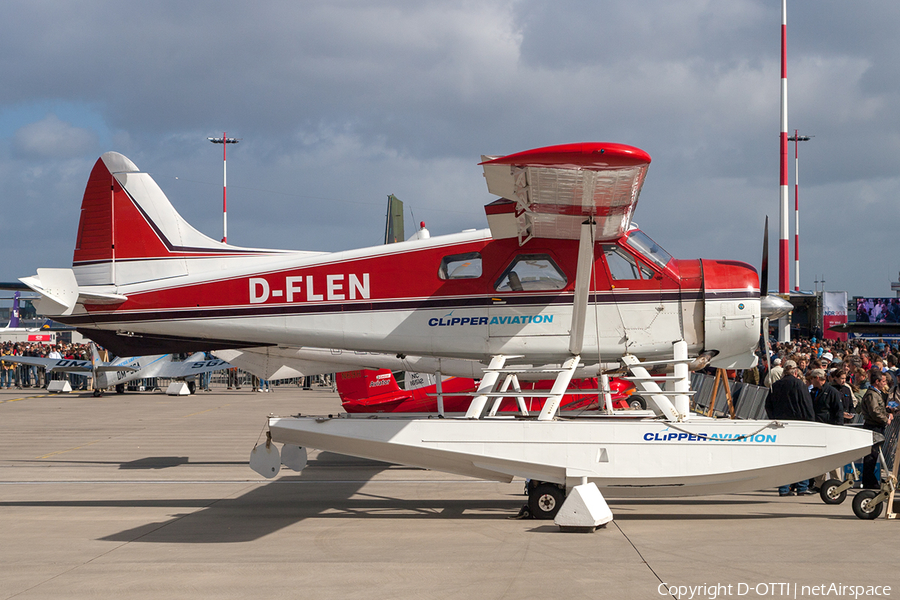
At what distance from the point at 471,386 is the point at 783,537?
21.8ft

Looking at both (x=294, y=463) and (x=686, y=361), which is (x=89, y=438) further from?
(x=686, y=361)

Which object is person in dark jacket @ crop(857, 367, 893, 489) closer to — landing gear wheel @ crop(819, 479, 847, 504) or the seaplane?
landing gear wheel @ crop(819, 479, 847, 504)

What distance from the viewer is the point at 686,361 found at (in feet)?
25.9

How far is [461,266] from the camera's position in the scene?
830 cm

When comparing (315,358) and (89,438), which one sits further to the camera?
(89,438)

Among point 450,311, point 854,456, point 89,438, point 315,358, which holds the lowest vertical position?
point 89,438

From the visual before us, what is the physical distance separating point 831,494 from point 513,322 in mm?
4037

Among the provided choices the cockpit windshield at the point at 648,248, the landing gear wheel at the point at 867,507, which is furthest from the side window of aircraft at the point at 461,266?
the landing gear wheel at the point at 867,507

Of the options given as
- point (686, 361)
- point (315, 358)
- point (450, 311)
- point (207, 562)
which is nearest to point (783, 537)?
point (686, 361)

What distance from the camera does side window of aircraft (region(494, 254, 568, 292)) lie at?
26.9ft

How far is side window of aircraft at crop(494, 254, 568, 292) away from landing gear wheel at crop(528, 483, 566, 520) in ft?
6.88

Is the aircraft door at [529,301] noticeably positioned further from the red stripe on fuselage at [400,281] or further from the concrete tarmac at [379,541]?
the concrete tarmac at [379,541]

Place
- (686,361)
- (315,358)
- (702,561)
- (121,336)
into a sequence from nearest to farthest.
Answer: (702,561) → (686,361) → (121,336) → (315,358)

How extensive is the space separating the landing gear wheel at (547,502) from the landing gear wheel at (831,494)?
307cm
